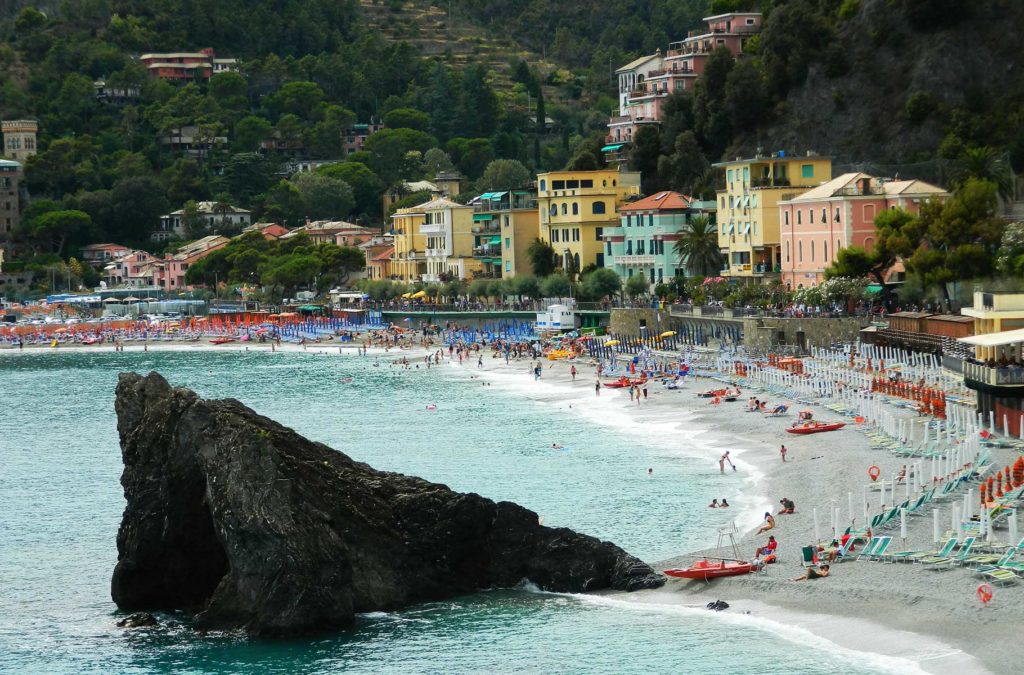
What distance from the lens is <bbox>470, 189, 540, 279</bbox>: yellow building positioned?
110188 mm

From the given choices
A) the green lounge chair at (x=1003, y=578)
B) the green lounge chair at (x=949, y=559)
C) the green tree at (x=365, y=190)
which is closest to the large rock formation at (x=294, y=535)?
the green lounge chair at (x=949, y=559)

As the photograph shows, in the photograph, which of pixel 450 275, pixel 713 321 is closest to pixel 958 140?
pixel 713 321

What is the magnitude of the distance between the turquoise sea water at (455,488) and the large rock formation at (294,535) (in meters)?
0.58

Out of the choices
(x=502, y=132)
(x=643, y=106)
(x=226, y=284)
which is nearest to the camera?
(x=643, y=106)

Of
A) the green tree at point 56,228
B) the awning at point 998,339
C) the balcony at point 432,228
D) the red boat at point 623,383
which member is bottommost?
the red boat at point 623,383

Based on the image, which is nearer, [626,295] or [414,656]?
[414,656]

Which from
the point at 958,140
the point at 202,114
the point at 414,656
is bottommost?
the point at 414,656

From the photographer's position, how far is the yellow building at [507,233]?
362ft

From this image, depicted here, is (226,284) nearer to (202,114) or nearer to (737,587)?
(202,114)

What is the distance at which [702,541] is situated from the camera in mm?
37781

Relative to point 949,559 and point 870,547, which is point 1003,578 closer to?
point 949,559

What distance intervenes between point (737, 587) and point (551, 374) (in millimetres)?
48454

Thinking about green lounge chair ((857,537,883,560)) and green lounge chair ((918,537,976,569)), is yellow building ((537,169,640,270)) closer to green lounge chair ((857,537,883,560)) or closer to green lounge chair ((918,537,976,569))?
green lounge chair ((857,537,883,560))

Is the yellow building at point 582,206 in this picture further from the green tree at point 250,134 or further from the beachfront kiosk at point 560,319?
the green tree at point 250,134
